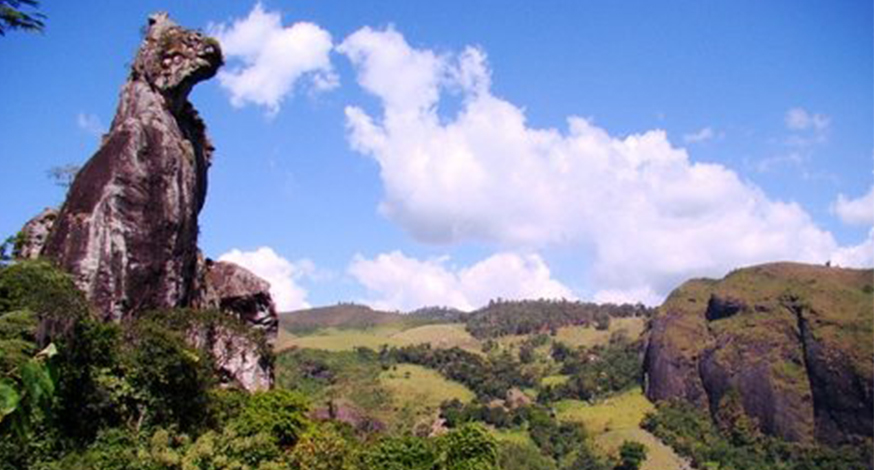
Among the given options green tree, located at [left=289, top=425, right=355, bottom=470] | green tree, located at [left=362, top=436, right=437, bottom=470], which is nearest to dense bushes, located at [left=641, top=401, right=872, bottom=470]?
green tree, located at [left=362, top=436, right=437, bottom=470]

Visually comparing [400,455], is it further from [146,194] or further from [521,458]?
[521,458]

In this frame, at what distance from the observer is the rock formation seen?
122 feet

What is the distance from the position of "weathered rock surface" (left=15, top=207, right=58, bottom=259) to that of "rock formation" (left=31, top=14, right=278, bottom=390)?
61mm

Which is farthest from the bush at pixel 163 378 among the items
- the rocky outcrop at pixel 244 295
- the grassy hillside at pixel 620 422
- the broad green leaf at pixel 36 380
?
the grassy hillside at pixel 620 422

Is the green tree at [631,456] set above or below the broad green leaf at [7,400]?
below

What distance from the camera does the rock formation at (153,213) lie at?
122 ft

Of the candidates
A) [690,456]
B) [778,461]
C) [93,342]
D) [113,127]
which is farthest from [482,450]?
[778,461]

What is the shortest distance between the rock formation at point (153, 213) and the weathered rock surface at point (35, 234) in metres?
0.06

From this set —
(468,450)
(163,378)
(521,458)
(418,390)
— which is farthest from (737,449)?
(163,378)

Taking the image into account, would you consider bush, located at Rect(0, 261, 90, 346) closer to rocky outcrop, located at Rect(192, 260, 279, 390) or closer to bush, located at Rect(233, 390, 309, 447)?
bush, located at Rect(233, 390, 309, 447)

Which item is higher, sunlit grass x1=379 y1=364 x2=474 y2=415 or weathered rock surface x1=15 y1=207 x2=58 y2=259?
weathered rock surface x1=15 y1=207 x2=58 y2=259

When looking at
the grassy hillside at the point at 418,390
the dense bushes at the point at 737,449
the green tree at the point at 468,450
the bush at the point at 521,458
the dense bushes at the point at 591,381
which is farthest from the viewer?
the dense bushes at the point at 591,381

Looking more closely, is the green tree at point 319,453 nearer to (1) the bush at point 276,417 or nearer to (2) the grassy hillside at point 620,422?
(1) the bush at point 276,417

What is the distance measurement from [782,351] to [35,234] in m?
161
